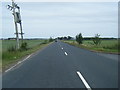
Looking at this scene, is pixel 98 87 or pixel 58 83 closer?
pixel 98 87

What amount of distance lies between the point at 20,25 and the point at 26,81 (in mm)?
36133

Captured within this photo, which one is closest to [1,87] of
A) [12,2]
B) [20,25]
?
[12,2]

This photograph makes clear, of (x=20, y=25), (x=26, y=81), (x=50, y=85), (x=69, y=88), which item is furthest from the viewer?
(x=20, y=25)

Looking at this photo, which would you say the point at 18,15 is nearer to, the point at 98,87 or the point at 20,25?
the point at 20,25

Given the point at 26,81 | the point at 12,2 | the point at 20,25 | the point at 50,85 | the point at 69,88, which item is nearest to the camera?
the point at 69,88

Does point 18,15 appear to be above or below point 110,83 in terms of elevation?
above

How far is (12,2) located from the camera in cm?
3953

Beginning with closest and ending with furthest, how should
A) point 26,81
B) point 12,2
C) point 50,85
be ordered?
point 50,85, point 26,81, point 12,2

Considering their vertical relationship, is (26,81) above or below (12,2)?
below

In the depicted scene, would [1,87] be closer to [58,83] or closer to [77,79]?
[58,83]

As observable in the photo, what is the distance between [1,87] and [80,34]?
251ft

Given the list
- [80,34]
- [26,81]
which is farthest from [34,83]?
[80,34]

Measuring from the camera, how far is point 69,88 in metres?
9.37

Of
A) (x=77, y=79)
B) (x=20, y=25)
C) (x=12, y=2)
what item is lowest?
(x=77, y=79)
